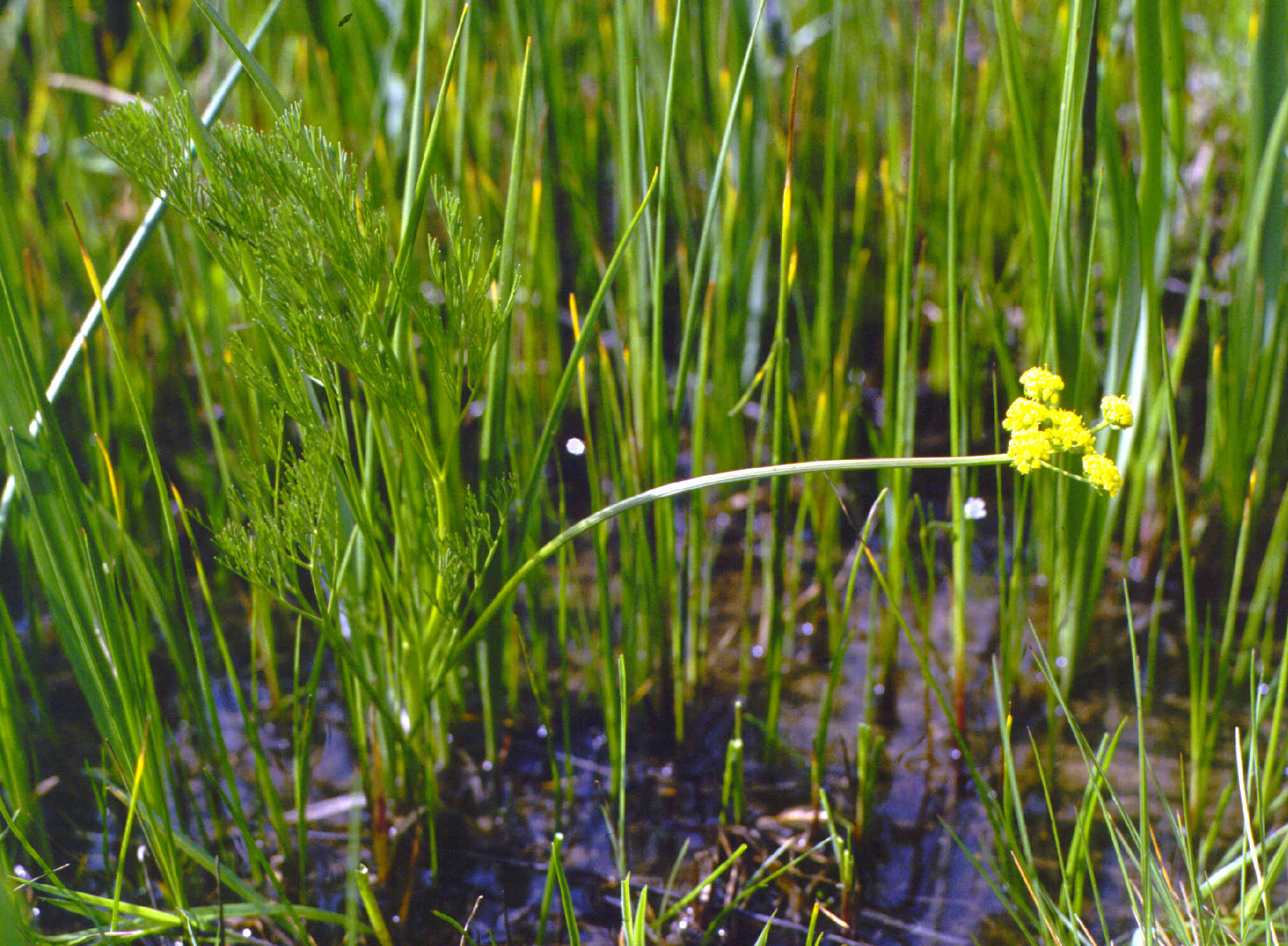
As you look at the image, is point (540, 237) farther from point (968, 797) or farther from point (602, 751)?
point (968, 797)

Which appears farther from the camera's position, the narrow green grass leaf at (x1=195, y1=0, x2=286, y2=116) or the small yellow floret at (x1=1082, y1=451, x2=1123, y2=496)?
the narrow green grass leaf at (x1=195, y1=0, x2=286, y2=116)

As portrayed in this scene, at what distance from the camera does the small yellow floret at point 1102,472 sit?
0.60 m

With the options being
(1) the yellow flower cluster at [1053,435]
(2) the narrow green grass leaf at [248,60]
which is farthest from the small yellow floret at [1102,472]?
(2) the narrow green grass leaf at [248,60]

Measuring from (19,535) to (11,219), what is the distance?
1.34 feet

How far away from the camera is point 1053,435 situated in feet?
2.01

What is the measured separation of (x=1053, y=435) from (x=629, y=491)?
0.57m

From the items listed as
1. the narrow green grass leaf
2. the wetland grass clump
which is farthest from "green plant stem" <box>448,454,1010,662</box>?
the narrow green grass leaf

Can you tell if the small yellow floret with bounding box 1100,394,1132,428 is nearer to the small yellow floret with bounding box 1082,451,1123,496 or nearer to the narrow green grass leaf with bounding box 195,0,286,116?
the small yellow floret with bounding box 1082,451,1123,496

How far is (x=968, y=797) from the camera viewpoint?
1057 mm

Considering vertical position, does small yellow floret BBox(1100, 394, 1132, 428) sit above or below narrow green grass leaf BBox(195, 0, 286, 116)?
Result: below

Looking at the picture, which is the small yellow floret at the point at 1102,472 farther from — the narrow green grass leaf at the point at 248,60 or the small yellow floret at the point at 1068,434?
the narrow green grass leaf at the point at 248,60

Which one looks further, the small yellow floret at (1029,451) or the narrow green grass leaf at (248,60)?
the narrow green grass leaf at (248,60)

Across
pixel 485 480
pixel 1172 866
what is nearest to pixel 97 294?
pixel 485 480

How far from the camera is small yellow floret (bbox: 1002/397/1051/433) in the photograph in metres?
0.62
